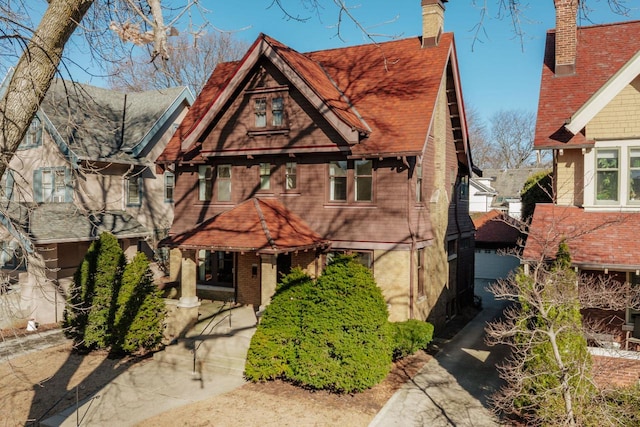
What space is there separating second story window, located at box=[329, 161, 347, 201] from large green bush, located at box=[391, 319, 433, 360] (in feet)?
16.8

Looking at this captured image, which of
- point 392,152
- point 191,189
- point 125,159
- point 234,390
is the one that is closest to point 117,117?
point 125,159

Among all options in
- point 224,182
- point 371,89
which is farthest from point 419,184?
point 224,182

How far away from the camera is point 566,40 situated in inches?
696

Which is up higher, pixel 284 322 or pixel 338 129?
pixel 338 129

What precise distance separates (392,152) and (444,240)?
5.91m

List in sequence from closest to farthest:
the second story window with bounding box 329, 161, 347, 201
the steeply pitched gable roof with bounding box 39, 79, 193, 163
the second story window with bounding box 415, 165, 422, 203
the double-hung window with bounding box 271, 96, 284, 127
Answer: the second story window with bounding box 415, 165, 422, 203 < the second story window with bounding box 329, 161, 347, 201 < the double-hung window with bounding box 271, 96, 284, 127 < the steeply pitched gable roof with bounding box 39, 79, 193, 163

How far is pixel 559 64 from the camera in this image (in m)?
17.8

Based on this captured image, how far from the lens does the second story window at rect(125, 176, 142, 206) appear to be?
84.4 ft

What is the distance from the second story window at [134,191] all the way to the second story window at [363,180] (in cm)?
1358

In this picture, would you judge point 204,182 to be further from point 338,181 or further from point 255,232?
point 338,181

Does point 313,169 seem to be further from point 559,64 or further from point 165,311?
point 559,64

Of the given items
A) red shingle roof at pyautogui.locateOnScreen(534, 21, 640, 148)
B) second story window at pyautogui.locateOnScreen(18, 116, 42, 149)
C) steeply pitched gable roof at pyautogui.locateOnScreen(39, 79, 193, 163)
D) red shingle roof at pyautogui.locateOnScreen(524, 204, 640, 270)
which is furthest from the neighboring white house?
second story window at pyautogui.locateOnScreen(18, 116, 42, 149)

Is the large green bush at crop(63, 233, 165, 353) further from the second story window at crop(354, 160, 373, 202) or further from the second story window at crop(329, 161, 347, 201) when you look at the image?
the second story window at crop(354, 160, 373, 202)

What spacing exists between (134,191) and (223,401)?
658 inches
